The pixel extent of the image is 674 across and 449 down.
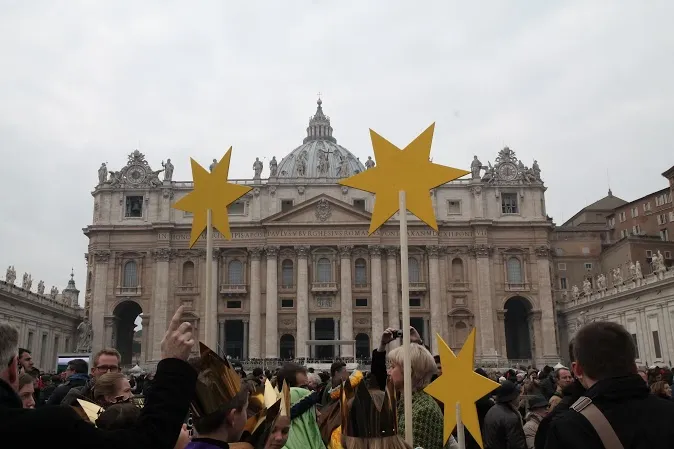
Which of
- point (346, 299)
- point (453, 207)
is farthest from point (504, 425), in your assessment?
point (453, 207)

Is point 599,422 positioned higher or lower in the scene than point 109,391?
lower

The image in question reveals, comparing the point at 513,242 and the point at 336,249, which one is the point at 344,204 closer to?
the point at 336,249

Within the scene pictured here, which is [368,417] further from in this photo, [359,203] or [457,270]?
[359,203]

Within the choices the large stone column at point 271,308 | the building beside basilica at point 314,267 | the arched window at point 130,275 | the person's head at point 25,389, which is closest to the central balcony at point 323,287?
the building beside basilica at point 314,267

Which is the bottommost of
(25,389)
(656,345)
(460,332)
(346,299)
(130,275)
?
(25,389)

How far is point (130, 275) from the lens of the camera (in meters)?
57.0

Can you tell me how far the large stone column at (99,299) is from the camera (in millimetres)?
54156

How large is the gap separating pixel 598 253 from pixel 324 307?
28.5 metres

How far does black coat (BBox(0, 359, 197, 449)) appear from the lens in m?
2.61

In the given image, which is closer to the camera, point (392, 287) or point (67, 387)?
point (67, 387)

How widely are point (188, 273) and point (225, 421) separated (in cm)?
5489

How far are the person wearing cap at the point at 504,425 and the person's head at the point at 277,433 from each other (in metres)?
4.02

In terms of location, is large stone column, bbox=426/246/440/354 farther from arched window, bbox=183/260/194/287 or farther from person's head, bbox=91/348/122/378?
person's head, bbox=91/348/122/378

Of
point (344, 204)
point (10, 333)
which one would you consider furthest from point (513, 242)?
point (10, 333)
